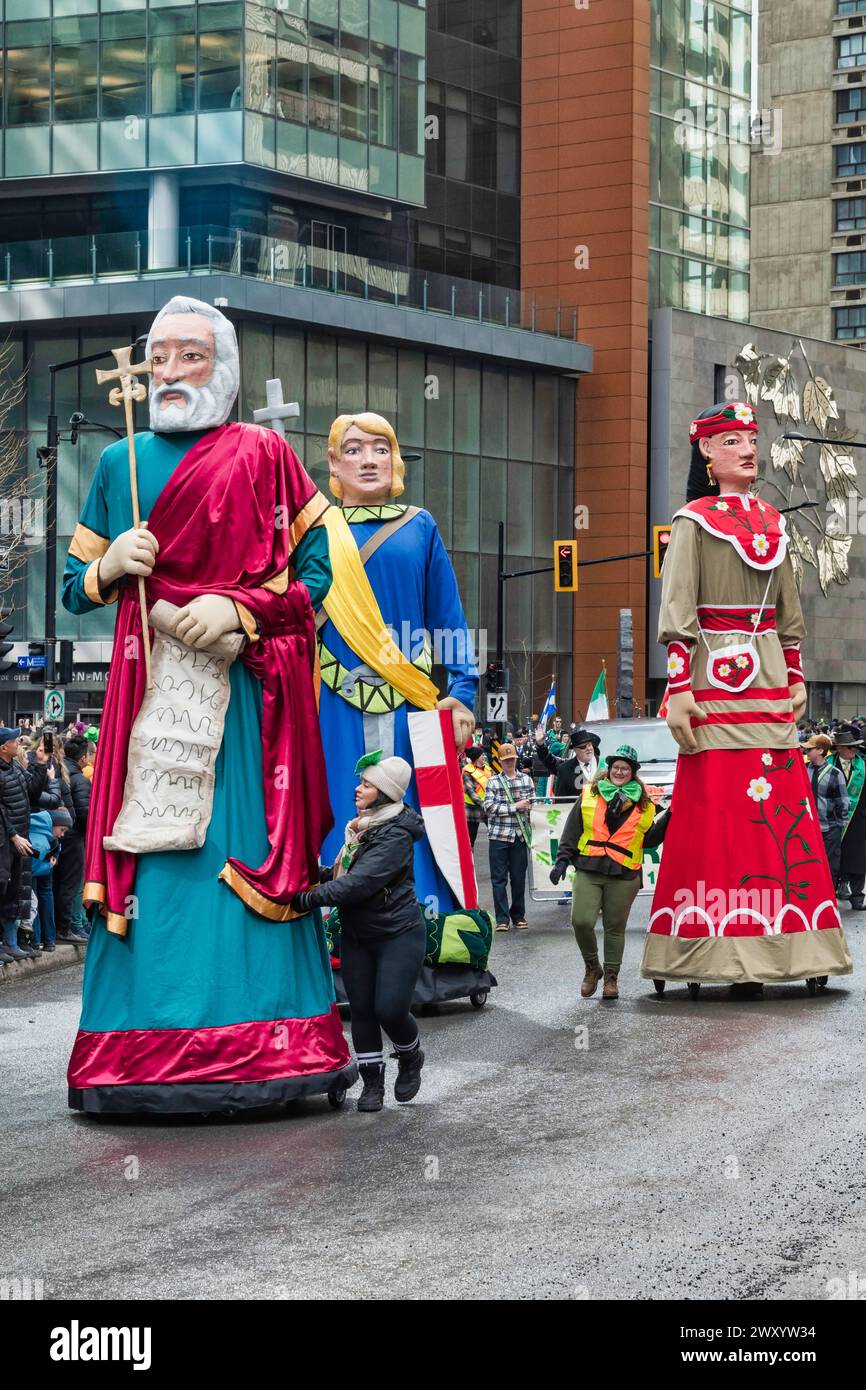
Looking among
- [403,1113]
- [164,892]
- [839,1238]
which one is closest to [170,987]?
→ [164,892]

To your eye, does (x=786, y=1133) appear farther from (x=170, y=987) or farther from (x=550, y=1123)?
(x=170, y=987)

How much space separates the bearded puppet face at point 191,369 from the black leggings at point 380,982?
2.44 metres

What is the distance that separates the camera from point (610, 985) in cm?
1366

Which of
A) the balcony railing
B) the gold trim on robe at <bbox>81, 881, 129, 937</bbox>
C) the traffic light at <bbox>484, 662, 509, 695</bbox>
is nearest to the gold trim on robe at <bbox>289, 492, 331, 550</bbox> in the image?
the gold trim on robe at <bbox>81, 881, 129, 937</bbox>

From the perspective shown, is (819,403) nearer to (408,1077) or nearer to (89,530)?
(89,530)

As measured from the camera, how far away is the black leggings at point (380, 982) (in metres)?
9.73

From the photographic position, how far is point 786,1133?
894 centimetres

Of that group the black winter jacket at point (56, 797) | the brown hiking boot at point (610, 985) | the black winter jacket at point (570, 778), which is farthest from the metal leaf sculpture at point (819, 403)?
the brown hiking boot at point (610, 985)

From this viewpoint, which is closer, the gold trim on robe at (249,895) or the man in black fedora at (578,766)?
the gold trim on robe at (249,895)

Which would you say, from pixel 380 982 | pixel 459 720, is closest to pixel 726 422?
pixel 459 720

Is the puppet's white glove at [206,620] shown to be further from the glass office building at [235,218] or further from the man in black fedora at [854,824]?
the glass office building at [235,218]

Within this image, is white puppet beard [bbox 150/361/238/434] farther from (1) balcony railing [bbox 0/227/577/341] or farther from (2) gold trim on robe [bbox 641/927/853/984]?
(1) balcony railing [bbox 0/227/577/341]

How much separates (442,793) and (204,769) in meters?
3.54

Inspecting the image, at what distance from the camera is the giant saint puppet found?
9.27 m
